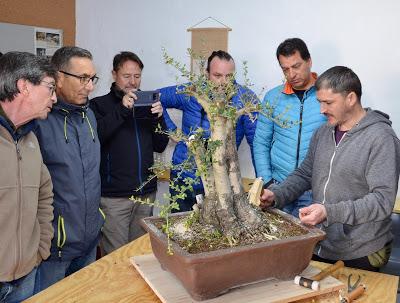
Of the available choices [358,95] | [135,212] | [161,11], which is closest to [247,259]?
[358,95]

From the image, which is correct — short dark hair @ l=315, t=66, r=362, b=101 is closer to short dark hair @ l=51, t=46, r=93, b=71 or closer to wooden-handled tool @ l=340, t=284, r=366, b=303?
wooden-handled tool @ l=340, t=284, r=366, b=303

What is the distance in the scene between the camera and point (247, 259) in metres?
1.17

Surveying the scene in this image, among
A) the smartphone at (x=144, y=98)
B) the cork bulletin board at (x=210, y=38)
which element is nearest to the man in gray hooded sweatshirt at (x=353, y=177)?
the smartphone at (x=144, y=98)

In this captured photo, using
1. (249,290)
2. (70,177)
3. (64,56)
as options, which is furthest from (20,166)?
(249,290)

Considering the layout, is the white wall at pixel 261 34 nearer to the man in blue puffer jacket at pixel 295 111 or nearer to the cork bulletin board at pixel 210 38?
the cork bulletin board at pixel 210 38

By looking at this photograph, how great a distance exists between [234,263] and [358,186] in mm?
698

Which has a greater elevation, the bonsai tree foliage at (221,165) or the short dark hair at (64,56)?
the short dark hair at (64,56)

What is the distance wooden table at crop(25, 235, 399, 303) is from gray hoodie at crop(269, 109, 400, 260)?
14 centimetres

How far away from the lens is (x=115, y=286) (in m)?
1.32

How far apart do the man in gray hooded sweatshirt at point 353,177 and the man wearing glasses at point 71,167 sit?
0.79 meters

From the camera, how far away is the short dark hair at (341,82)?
1.64 meters

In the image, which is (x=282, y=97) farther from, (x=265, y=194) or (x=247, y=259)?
(x=247, y=259)

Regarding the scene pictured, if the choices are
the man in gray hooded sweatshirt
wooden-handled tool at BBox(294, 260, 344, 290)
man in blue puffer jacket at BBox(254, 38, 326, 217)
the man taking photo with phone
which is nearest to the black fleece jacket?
the man taking photo with phone

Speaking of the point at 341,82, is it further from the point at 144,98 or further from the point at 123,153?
the point at 123,153
